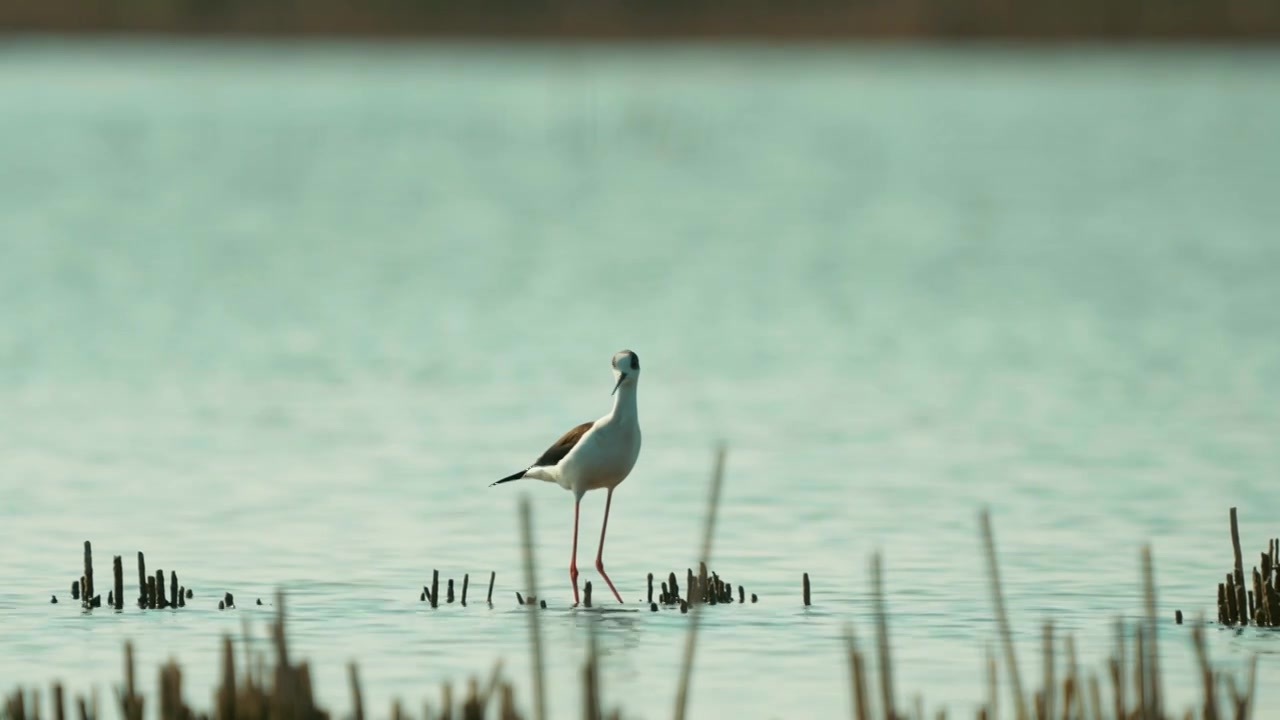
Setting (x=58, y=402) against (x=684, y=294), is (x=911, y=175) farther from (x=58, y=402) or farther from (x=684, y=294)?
(x=58, y=402)

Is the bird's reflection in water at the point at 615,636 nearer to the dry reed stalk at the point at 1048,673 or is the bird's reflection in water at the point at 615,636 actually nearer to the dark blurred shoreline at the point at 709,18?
the dry reed stalk at the point at 1048,673

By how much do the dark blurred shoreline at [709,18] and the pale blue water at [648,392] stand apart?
23.5 ft

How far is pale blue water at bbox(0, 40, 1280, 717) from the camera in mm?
11906

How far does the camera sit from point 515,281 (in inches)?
1400

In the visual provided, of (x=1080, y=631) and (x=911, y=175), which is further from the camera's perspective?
(x=911, y=175)

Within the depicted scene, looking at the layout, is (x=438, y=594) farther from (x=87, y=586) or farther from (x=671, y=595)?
(x=87, y=586)

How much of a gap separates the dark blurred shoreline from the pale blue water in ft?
23.5

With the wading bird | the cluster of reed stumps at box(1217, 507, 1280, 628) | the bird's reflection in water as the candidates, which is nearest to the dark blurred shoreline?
the wading bird

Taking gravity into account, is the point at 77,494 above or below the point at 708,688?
above

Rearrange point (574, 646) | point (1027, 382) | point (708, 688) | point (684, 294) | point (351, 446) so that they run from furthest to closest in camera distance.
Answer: point (684, 294) < point (1027, 382) < point (351, 446) < point (574, 646) < point (708, 688)

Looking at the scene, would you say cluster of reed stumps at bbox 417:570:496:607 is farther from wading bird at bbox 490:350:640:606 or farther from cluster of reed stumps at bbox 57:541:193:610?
cluster of reed stumps at bbox 57:541:193:610

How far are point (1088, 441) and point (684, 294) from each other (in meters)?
14.8

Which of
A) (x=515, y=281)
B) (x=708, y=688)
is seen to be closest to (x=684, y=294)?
(x=515, y=281)

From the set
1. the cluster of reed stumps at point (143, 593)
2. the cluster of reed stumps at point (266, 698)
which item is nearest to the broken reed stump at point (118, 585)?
the cluster of reed stumps at point (143, 593)
